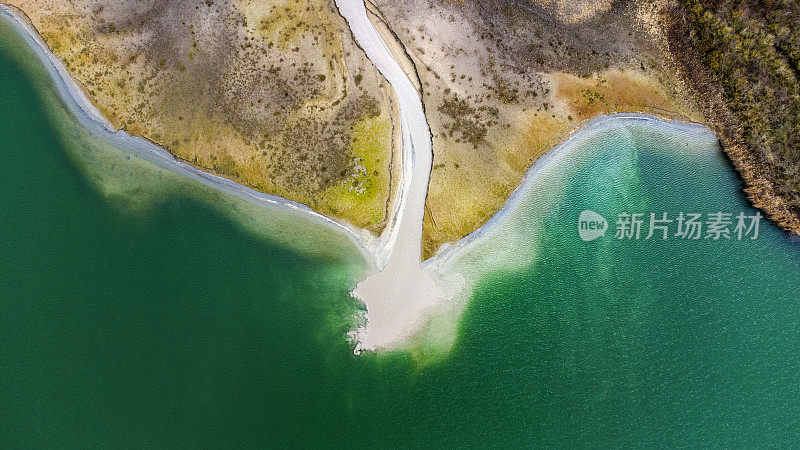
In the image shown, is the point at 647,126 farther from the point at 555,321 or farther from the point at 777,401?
the point at 777,401

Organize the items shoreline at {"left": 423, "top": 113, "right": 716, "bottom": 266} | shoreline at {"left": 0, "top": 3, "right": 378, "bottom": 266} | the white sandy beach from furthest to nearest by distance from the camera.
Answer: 1. shoreline at {"left": 0, "top": 3, "right": 378, "bottom": 266}
2. shoreline at {"left": 423, "top": 113, "right": 716, "bottom": 266}
3. the white sandy beach

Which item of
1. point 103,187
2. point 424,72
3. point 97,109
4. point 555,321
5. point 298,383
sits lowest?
point 298,383

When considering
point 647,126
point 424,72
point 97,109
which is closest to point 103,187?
point 97,109

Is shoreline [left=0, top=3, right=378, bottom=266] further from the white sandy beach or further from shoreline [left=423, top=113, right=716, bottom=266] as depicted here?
shoreline [left=423, top=113, right=716, bottom=266]

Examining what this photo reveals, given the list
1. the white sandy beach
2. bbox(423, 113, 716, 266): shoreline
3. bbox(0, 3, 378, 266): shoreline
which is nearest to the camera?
the white sandy beach

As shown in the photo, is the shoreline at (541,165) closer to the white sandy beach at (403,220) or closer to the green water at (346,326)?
the white sandy beach at (403,220)

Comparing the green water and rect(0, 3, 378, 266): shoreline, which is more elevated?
rect(0, 3, 378, 266): shoreline

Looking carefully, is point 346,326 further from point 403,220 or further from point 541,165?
point 541,165

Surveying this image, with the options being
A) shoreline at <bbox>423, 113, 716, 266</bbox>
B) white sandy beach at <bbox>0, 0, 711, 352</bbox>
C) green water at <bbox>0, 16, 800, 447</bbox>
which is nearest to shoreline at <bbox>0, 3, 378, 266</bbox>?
white sandy beach at <bbox>0, 0, 711, 352</bbox>
